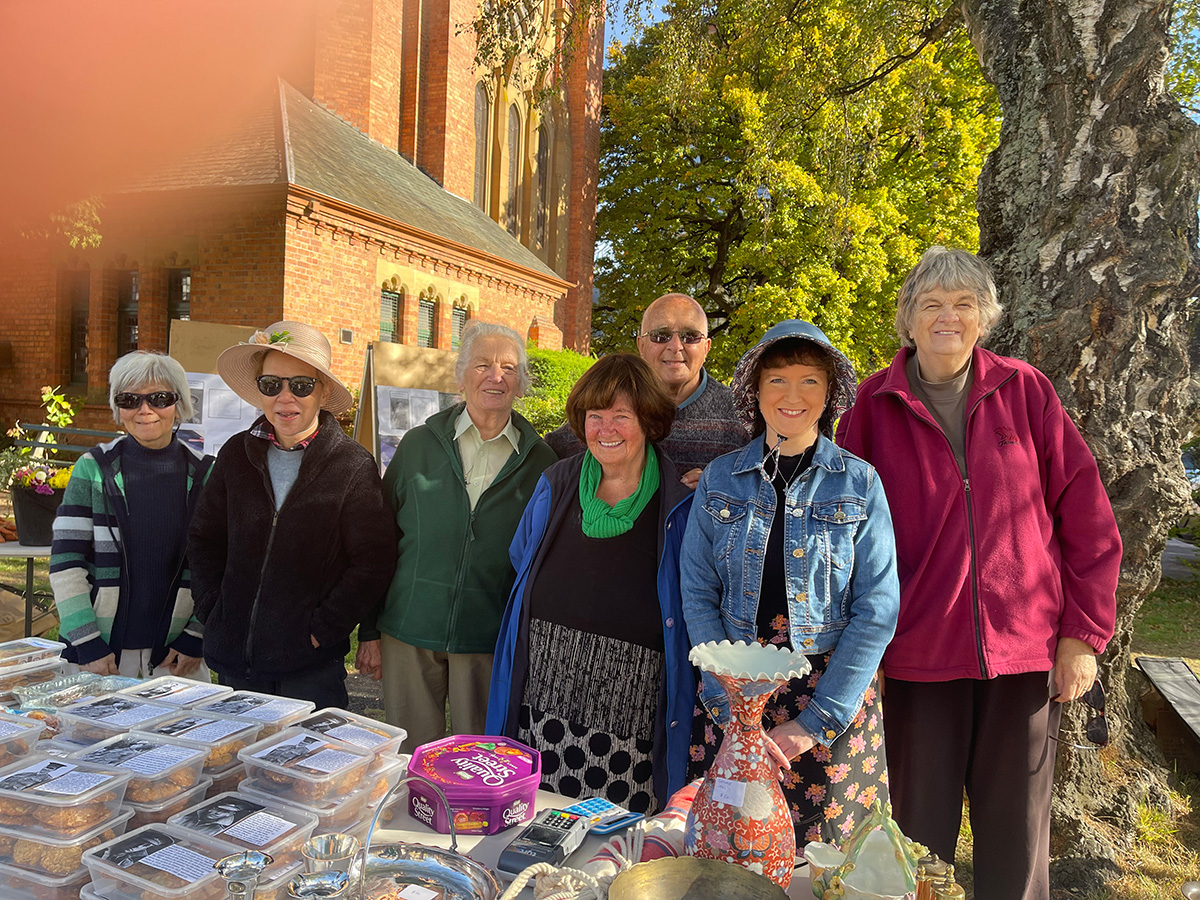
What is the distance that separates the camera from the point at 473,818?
1.75 metres

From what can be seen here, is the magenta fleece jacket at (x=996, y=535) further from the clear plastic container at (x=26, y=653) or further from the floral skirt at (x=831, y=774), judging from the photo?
the clear plastic container at (x=26, y=653)

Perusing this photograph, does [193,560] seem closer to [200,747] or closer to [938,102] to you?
[200,747]

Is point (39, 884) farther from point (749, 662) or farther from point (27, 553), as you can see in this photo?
point (27, 553)

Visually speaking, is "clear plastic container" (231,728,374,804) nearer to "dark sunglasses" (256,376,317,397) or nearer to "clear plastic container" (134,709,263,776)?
"clear plastic container" (134,709,263,776)

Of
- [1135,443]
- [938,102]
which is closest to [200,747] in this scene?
[1135,443]

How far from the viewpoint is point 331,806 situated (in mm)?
1552

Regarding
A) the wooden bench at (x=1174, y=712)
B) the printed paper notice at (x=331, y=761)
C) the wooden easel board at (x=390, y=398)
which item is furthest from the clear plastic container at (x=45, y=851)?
the wooden bench at (x=1174, y=712)

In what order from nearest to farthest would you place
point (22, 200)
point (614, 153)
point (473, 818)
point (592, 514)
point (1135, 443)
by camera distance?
point (473, 818), point (592, 514), point (1135, 443), point (22, 200), point (614, 153)

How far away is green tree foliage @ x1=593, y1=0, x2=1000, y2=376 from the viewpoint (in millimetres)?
7875

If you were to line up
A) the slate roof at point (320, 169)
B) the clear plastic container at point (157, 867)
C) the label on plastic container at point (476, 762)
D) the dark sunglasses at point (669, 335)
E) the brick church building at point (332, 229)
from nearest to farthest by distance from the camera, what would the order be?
the clear plastic container at point (157, 867)
the label on plastic container at point (476, 762)
the dark sunglasses at point (669, 335)
the slate roof at point (320, 169)
the brick church building at point (332, 229)

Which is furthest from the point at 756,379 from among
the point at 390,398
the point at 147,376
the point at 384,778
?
the point at 390,398

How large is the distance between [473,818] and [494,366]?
184 centimetres

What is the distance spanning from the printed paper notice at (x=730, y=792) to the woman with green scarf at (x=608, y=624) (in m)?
1.06

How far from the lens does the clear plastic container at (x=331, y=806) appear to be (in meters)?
1.53
